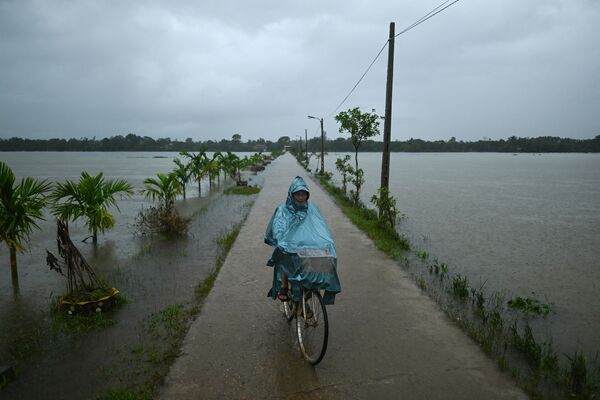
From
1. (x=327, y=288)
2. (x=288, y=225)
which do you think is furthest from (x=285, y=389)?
(x=288, y=225)

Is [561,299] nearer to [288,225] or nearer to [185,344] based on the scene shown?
[288,225]

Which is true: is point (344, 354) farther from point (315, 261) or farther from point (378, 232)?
point (378, 232)

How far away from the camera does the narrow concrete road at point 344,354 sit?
3512 millimetres

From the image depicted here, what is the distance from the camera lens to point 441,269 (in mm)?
8242

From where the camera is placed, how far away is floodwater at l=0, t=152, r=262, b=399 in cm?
377

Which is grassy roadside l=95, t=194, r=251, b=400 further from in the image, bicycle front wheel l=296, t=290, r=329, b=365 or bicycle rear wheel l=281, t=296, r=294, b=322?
bicycle front wheel l=296, t=290, r=329, b=365

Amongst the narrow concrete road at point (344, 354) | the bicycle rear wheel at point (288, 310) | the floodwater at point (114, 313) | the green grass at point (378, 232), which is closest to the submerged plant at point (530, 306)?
the narrow concrete road at point (344, 354)

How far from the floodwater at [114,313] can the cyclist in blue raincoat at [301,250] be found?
5.51 feet

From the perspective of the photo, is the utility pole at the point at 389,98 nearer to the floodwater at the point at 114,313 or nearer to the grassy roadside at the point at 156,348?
the floodwater at the point at 114,313

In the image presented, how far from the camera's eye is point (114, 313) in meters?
5.26

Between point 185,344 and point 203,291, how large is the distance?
1668 mm

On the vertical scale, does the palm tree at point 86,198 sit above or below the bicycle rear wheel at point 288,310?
above

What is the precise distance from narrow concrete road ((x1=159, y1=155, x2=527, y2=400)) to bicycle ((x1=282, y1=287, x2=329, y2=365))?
0.41ft

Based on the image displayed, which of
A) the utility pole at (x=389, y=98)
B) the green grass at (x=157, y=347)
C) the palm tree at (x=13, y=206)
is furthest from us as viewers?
the utility pole at (x=389, y=98)
